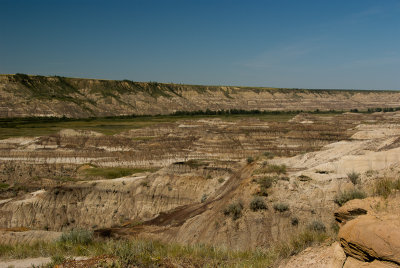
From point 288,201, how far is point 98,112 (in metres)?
133

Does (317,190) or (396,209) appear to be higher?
(396,209)

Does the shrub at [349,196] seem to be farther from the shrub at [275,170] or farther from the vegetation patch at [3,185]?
the vegetation patch at [3,185]

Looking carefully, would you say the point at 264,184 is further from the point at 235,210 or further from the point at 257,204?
the point at 235,210

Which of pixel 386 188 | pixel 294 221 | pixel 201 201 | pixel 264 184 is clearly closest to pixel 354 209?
pixel 386 188

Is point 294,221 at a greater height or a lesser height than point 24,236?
greater

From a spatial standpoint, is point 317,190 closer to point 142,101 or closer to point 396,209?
point 396,209

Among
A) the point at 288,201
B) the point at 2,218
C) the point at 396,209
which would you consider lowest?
the point at 2,218

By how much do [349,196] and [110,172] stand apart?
4112 centimetres

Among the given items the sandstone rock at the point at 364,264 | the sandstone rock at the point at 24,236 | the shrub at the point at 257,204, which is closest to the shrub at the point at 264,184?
the shrub at the point at 257,204

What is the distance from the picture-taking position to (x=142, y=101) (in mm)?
160500

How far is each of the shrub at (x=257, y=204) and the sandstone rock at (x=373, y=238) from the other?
1008 cm

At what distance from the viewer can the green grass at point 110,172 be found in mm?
48634

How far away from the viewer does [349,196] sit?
13.6m

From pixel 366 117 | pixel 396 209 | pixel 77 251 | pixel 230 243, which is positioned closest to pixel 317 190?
pixel 230 243
